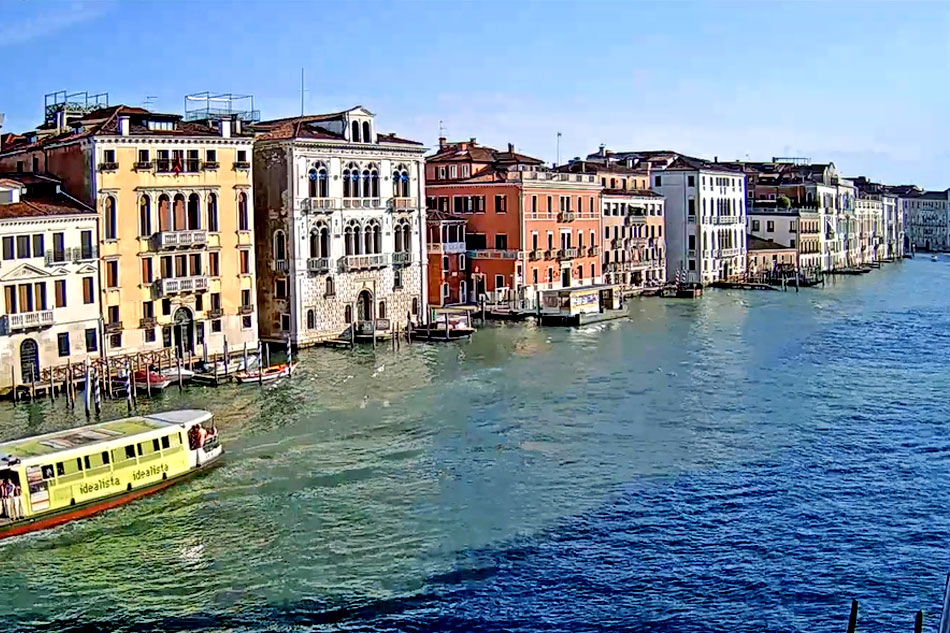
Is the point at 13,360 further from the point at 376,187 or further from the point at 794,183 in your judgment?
the point at 794,183

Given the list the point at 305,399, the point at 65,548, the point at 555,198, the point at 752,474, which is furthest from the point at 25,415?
the point at 555,198

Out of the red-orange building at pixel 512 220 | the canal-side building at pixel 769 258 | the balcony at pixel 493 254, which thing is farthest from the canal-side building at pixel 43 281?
the canal-side building at pixel 769 258

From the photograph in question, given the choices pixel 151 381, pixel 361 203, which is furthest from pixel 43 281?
pixel 361 203

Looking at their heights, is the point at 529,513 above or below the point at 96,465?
below

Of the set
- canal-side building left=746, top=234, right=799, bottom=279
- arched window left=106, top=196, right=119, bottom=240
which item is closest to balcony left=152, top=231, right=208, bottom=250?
arched window left=106, top=196, right=119, bottom=240

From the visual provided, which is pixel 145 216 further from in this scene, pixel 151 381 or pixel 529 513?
pixel 529 513

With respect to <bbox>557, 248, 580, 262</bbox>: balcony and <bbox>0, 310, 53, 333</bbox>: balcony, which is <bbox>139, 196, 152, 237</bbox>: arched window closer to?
<bbox>0, 310, 53, 333</bbox>: balcony
